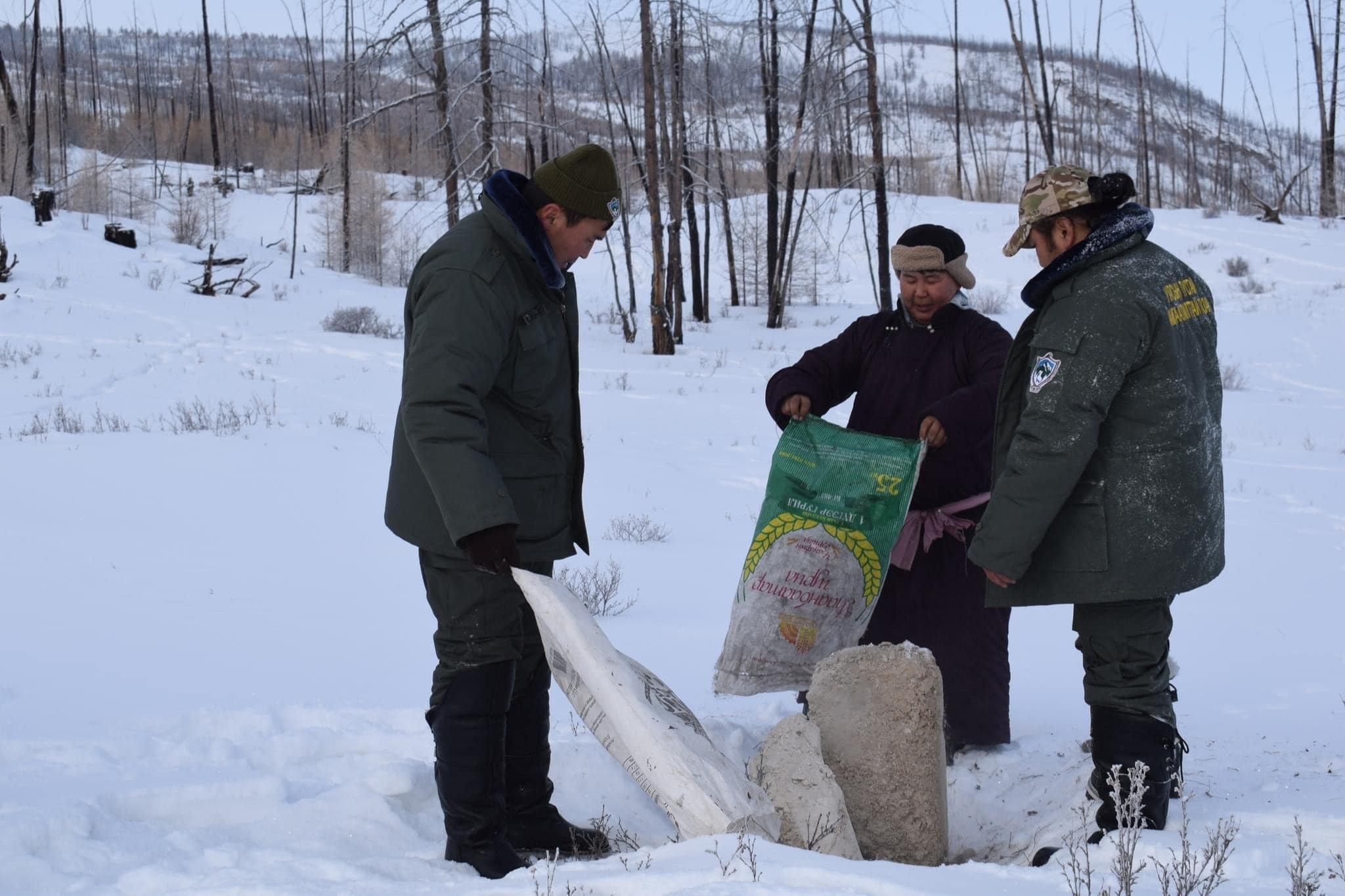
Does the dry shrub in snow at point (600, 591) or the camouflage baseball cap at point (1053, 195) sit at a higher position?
the camouflage baseball cap at point (1053, 195)

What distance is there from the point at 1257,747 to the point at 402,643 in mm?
3245

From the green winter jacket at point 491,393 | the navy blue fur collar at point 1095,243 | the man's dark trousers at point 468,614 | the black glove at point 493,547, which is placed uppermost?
the navy blue fur collar at point 1095,243

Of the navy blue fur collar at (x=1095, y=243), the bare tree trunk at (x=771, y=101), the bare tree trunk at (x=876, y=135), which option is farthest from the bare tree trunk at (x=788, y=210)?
the navy blue fur collar at (x=1095, y=243)

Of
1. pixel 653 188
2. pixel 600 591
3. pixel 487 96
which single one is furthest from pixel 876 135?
pixel 600 591

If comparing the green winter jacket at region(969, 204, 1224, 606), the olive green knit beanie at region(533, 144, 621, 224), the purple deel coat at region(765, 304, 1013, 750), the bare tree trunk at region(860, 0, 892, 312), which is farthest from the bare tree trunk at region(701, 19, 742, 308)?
the green winter jacket at region(969, 204, 1224, 606)

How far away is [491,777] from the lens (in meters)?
2.74

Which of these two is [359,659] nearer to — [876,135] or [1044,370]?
[1044,370]

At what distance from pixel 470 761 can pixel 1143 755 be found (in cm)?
168

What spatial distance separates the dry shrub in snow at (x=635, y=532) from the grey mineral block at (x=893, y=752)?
368 centimetres

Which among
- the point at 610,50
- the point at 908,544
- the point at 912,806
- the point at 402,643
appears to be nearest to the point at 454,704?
the point at 912,806

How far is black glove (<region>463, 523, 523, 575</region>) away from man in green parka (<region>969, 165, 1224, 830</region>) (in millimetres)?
1182

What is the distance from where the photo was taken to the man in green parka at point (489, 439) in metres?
2.47

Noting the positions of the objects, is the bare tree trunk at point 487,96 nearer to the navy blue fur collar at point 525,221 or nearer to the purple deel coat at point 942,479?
the purple deel coat at point 942,479

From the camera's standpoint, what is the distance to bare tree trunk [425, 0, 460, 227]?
15.5m
